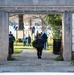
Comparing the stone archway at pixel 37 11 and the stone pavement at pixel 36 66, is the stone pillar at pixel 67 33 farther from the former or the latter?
the stone pavement at pixel 36 66

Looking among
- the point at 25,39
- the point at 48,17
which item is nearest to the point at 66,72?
the point at 48,17

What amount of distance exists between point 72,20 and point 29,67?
458cm

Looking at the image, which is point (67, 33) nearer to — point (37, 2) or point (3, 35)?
point (37, 2)

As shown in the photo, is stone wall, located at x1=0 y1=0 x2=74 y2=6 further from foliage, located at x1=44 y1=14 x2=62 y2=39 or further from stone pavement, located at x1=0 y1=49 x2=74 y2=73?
foliage, located at x1=44 y1=14 x2=62 y2=39

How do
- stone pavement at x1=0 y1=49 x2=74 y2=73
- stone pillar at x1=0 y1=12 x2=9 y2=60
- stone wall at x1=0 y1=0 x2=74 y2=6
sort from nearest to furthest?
stone pavement at x1=0 y1=49 x2=74 y2=73
stone wall at x1=0 y1=0 x2=74 y2=6
stone pillar at x1=0 y1=12 x2=9 y2=60

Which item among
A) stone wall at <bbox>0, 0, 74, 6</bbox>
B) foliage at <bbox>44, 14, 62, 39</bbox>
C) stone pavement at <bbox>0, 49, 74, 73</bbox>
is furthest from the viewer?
foliage at <bbox>44, 14, 62, 39</bbox>

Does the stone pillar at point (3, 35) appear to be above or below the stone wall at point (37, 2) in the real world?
below

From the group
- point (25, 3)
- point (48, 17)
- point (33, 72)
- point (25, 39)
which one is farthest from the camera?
point (25, 39)

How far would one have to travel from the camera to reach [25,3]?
20.8 m

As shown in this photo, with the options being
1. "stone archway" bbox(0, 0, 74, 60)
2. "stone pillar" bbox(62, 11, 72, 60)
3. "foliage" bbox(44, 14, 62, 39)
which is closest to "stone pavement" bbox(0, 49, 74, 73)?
"stone pillar" bbox(62, 11, 72, 60)

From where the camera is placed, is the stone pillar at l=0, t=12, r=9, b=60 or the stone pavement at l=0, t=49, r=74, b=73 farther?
the stone pillar at l=0, t=12, r=9, b=60

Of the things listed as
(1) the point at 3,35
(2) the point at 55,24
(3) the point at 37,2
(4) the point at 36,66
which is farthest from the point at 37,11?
(2) the point at 55,24

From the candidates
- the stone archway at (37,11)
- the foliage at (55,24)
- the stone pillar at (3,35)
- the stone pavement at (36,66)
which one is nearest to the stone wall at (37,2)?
the stone archway at (37,11)

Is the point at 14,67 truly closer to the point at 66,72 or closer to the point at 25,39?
the point at 66,72
